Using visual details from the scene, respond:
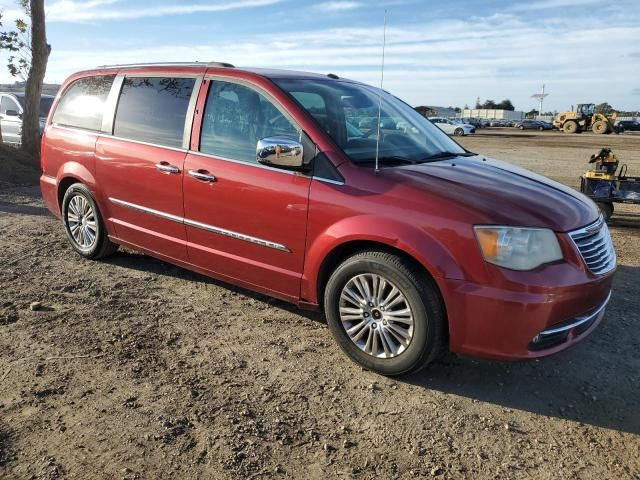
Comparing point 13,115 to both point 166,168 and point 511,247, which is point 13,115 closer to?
point 166,168

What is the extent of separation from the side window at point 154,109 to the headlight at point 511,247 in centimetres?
256

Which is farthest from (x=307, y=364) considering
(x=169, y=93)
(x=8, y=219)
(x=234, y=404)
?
(x=8, y=219)

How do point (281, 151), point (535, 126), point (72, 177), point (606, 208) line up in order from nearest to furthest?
1. point (281, 151)
2. point (72, 177)
3. point (606, 208)
4. point (535, 126)

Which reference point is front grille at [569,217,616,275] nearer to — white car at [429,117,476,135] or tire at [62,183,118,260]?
tire at [62,183,118,260]

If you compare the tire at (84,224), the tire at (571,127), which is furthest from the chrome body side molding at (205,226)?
the tire at (571,127)

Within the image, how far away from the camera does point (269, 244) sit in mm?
3873

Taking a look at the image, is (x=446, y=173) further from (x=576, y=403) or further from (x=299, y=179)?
(x=576, y=403)

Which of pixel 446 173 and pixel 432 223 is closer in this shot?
pixel 432 223

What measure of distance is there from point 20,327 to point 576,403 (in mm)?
3789

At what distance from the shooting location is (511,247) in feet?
9.99

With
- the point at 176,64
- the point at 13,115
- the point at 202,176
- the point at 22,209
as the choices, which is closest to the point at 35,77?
the point at 13,115

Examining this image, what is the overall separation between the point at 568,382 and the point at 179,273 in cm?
350

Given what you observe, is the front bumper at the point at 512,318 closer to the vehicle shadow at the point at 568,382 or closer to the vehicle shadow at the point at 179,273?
the vehicle shadow at the point at 568,382

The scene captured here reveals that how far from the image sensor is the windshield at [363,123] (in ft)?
12.6
